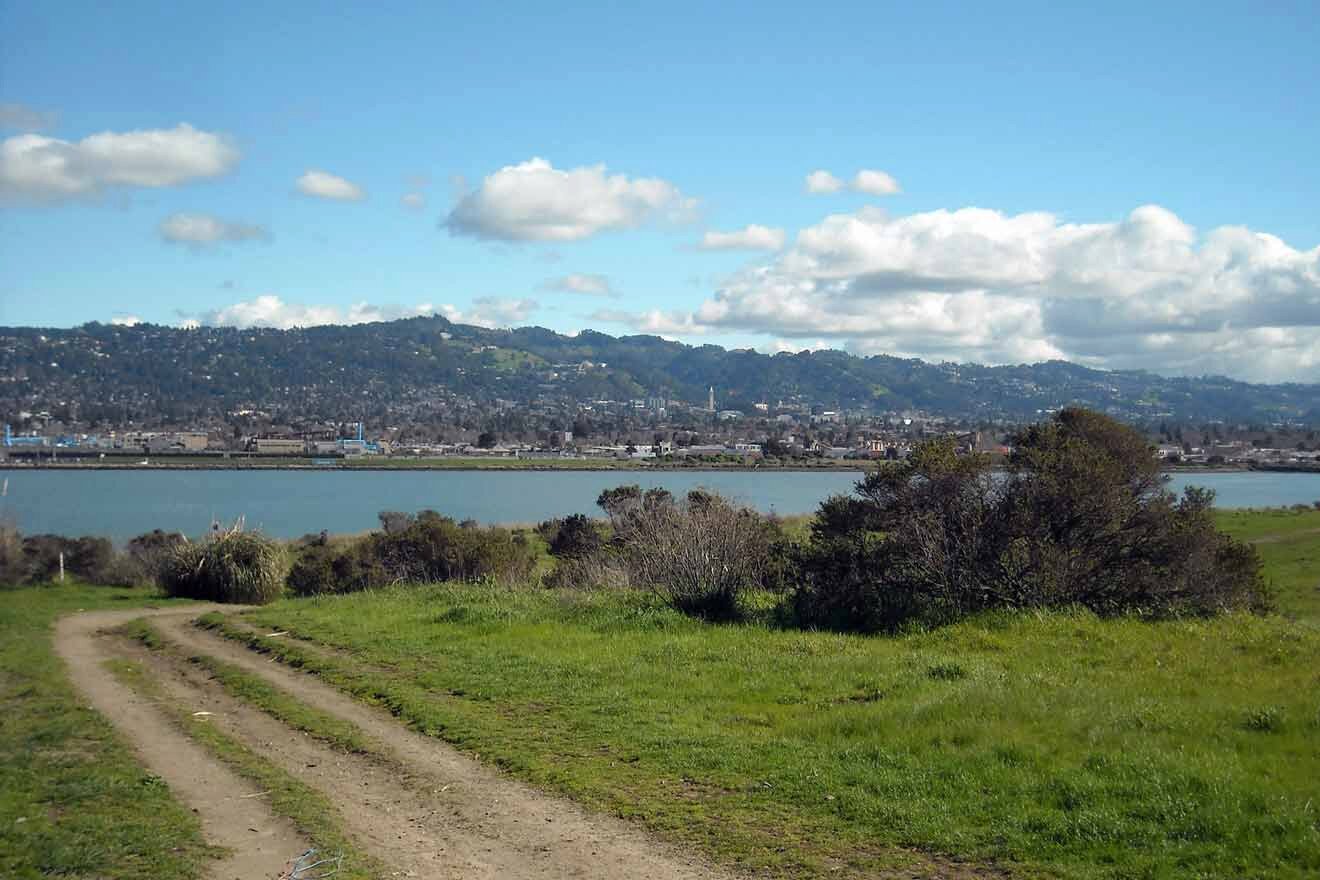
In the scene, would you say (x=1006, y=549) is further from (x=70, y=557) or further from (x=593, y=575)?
(x=70, y=557)

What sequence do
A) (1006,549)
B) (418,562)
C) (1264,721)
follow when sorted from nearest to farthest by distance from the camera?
(1264,721) → (1006,549) → (418,562)

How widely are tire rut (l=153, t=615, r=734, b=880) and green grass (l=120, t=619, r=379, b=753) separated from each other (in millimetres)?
129

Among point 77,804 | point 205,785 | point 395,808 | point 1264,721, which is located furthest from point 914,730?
point 77,804

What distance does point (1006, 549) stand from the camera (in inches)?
596

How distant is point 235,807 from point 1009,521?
35.7ft

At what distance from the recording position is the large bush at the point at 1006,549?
15.0m

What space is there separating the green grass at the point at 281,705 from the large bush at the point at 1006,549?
7.03 m

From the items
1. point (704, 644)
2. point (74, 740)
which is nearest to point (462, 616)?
point (704, 644)

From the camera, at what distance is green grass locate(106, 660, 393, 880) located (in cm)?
653

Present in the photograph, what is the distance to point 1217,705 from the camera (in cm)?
877

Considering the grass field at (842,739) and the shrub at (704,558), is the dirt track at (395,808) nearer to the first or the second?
the grass field at (842,739)

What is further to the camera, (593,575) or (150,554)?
(150,554)

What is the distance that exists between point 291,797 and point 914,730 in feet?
14.9

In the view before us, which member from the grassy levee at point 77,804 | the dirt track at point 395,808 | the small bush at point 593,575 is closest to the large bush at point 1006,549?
the small bush at point 593,575
